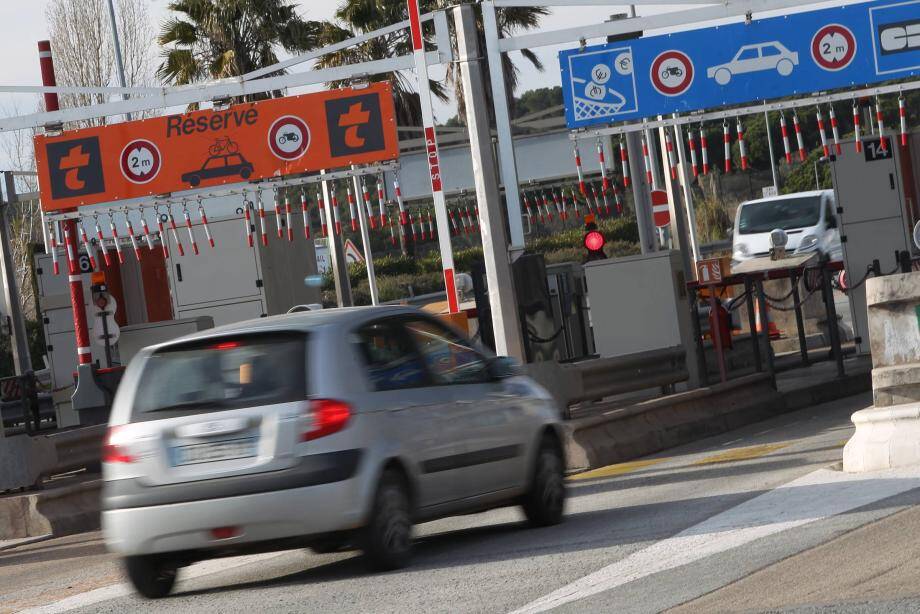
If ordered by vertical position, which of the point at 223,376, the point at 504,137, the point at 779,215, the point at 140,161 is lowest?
the point at 223,376

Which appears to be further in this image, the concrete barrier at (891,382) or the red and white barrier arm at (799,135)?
the red and white barrier arm at (799,135)

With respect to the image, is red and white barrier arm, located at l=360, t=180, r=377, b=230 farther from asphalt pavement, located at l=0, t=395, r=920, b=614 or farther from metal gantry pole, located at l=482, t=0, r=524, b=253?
asphalt pavement, located at l=0, t=395, r=920, b=614

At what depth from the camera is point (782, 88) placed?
17.8 meters

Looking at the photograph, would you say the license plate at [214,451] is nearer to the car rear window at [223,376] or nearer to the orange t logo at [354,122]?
the car rear window at [223,376]

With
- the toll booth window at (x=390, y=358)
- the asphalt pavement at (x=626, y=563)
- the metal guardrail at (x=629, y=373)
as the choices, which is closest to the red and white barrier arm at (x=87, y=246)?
the metal guardrail at (x=629, y=373)

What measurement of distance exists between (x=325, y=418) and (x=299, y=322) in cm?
74

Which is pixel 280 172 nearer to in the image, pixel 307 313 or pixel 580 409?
pixel 580 409

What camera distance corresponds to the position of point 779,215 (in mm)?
36188

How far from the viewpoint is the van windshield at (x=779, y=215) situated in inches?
1410

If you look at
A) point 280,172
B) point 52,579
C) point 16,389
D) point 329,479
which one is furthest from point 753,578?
point 16,389

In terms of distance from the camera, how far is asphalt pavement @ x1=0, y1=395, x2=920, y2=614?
6.89 meters

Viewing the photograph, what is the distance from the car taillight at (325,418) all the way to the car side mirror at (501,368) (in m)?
1.69

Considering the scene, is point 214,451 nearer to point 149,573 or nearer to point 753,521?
point 149,573

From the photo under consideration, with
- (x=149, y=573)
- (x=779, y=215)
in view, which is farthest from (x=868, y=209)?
(x=149, y=573)
